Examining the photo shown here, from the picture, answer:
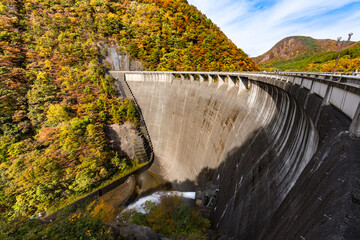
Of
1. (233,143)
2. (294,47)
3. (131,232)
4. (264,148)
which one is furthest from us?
(294,47)

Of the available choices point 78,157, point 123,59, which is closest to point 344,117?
point 78,157

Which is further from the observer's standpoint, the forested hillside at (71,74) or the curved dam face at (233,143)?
the forested hillside at (71,74)

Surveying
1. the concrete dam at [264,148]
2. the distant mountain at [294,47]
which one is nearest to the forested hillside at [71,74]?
the concrete dam at [264,148]

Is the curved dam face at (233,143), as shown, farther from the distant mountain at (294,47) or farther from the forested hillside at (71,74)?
the distant mountain at (294,47)

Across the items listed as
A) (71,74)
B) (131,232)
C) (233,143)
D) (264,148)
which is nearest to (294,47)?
(233,143)

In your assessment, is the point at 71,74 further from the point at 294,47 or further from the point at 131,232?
the point at 294,47

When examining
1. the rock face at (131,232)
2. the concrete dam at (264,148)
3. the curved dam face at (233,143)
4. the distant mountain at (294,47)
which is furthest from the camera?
the distant mountain at (294,47)
